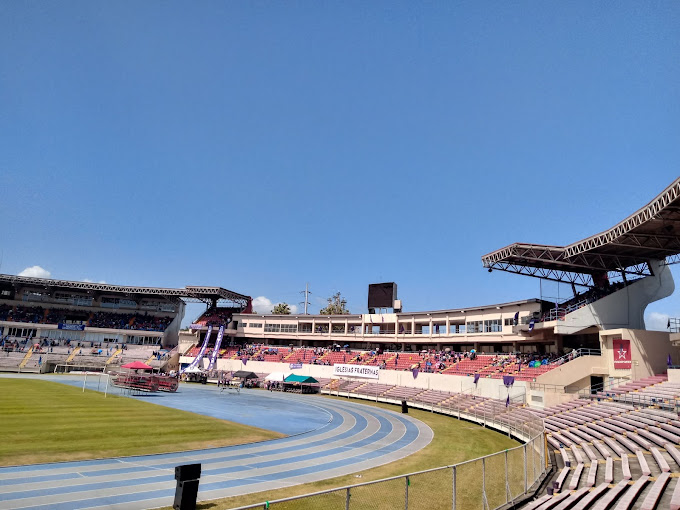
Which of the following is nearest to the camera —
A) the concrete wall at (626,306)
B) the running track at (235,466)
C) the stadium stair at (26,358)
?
the running track at (235,466)

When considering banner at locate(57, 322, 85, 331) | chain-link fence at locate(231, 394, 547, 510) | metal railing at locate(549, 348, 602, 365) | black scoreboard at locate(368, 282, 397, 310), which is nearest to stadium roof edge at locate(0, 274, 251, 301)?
banner at locate(57, 322, 85, 331)

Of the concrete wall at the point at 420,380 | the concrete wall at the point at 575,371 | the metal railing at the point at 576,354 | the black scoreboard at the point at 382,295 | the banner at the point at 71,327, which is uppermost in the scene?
the black scoreboard at the point at 382,295

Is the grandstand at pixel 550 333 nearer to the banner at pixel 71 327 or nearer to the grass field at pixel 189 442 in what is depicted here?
the grass field at pixel 189 442

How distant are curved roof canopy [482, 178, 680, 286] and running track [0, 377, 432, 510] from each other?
17145 millimetres

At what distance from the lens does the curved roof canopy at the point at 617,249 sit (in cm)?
2677

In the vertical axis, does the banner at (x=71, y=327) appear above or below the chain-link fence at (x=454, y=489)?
above

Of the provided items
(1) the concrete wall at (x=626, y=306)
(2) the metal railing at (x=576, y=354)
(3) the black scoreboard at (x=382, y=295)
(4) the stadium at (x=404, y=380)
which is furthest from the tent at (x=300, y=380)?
(1) the concrete wall at (x=626, y=306)

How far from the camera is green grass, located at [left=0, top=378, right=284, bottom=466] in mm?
18391

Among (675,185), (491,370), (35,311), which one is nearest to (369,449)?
(675,185)

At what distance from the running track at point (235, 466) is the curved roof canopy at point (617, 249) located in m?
17.1

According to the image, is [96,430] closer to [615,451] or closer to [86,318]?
[615,451]

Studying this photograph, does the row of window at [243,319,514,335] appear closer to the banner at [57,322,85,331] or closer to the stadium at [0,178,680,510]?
the stadium at [0,178,680,510]

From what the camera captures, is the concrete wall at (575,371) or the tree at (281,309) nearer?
the concrete wall at (575,371)

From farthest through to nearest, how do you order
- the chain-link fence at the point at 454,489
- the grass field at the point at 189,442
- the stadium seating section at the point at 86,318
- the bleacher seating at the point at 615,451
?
the stadium seating section at the point at 86,318 → the grass field at the point at 189,442 → the chain-link fence at the point at 454,489 → the bleacher seating at the point at 615,451
